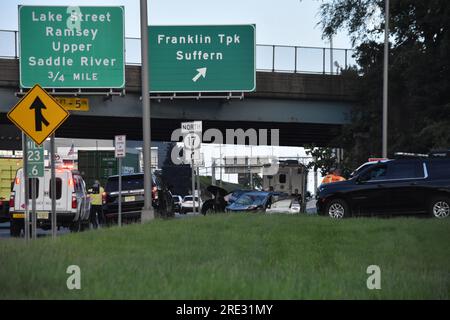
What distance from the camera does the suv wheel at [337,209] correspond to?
2251 cm

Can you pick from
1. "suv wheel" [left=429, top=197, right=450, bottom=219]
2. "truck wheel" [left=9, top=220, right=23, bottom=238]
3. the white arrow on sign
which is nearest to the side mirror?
"suv wheel" [left=429, top=197, right=450, bottom=219]

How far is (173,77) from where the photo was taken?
1257 inches

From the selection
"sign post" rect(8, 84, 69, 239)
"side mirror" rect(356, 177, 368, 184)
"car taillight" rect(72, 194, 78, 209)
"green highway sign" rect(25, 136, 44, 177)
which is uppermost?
"sign post" rect(8, 84, 69, 239)

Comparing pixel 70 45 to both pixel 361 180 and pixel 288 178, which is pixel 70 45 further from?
pixel 288 178

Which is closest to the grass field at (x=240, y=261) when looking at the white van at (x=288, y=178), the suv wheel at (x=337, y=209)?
the suv wheel at (x=337, y=209)

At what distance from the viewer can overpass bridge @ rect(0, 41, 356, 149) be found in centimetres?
3469

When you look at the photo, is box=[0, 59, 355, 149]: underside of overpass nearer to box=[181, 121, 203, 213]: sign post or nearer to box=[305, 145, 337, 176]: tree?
box=[305, 145, 337, 176]: tree

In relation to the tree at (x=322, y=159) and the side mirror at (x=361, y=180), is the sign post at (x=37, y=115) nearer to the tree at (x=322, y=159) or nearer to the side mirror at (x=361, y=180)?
the side mirror at (x=361, y=180)

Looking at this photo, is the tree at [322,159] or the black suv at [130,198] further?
the tree at [322,159]

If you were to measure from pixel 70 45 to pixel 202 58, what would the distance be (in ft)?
16.0

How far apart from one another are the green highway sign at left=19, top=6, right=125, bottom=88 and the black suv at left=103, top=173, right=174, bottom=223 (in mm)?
3931

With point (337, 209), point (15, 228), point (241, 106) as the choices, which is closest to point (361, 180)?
point (337, 209)

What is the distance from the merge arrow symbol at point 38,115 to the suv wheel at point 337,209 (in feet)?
28.7
